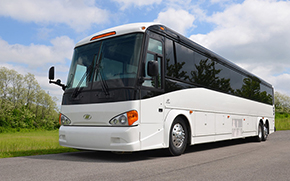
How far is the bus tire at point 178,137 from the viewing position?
7629mm

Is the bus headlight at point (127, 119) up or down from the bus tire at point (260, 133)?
up

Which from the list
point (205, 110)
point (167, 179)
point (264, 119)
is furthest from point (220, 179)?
point (264, 119)

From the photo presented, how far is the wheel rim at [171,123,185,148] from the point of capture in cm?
779

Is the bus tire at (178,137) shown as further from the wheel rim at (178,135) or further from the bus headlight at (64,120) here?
the bus headlight at (64,120)

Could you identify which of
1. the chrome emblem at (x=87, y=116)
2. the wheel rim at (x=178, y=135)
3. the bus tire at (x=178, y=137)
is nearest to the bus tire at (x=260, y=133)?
the bus tire at (x=178, y=137)

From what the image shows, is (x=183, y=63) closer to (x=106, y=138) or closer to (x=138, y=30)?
(x=138, y=30)

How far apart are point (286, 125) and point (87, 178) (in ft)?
118

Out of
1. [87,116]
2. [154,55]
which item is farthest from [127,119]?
[154,55]

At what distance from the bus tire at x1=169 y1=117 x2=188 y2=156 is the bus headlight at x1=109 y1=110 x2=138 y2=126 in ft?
5.06

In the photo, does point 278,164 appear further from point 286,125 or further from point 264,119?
point 286,125

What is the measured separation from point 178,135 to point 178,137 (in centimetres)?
6

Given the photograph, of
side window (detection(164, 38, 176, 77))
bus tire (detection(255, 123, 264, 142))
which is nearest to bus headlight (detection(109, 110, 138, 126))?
side window (detection(164, 38, 176, 77))

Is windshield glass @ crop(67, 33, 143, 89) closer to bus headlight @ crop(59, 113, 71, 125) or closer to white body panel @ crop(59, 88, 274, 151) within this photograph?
white body panel @ crop(59, 88, 274, 151)

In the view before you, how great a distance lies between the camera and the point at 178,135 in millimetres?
7941
